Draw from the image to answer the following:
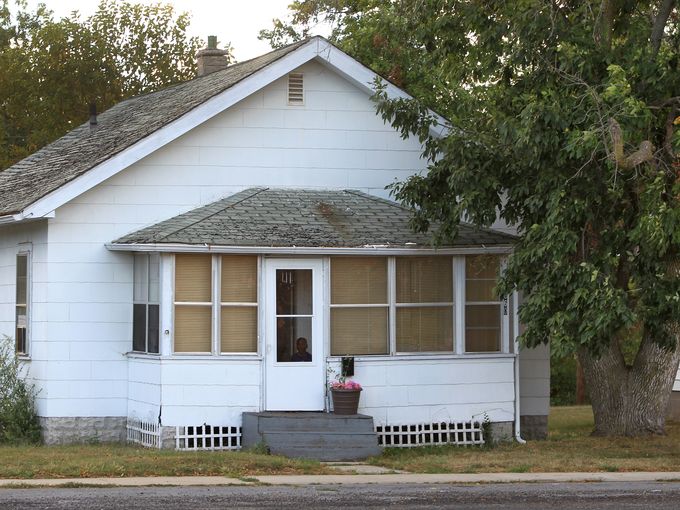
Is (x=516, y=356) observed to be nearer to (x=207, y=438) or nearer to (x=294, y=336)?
(x=294, y=336)

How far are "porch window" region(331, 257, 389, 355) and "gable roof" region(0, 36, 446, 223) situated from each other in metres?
2.86

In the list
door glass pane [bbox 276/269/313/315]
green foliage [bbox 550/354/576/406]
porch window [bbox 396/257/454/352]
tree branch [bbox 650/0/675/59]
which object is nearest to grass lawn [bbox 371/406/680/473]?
porch window [bbox 396/257/454/352]

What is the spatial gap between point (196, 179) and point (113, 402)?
12.3 ft

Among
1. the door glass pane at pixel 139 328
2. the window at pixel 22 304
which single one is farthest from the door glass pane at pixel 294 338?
the window at pixel 22 304

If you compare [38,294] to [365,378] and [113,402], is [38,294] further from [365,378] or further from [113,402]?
[365,378]

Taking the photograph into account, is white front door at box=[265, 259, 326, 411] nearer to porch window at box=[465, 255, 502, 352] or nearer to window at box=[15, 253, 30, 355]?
porch window at box=[465, 255, 502, 352]

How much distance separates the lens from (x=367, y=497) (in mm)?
14430

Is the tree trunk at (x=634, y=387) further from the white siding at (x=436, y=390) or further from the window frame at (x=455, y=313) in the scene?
the white siding at (x=436, y=390)

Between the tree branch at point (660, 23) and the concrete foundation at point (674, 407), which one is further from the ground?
the tree branch at point (660, 23)

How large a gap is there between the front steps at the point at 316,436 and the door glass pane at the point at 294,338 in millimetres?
1146

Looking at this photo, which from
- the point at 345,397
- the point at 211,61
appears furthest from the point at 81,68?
the point at 345,397

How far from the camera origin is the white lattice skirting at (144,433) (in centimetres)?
1967

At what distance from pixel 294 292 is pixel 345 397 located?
1.85 metres

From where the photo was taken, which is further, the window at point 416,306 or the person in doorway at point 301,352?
the window at point 416,306
